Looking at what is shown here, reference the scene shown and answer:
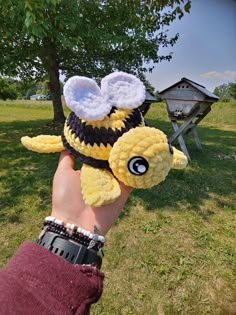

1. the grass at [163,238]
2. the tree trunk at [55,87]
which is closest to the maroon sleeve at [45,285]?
the grass at [163,238]

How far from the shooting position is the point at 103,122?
0.88m

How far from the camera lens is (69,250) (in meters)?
0.76

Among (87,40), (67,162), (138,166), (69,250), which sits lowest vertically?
(69,250)

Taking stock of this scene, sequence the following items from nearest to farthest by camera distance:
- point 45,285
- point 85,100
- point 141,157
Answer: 1. point 45,285
2. point 141,157
3. point 85,100

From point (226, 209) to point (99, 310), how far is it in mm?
2009

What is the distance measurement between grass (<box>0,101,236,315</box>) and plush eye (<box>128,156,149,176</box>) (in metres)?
1.43

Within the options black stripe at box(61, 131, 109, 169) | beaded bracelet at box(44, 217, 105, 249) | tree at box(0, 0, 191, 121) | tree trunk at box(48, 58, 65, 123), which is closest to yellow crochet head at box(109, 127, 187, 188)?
black stripe at box(61, 131, 109, 169)

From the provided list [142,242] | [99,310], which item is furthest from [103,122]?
[142,242]

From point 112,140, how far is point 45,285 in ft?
1.58

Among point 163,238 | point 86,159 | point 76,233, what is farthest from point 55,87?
point 76,233

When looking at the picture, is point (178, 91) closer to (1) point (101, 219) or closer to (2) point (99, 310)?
(2) point (99, 310)

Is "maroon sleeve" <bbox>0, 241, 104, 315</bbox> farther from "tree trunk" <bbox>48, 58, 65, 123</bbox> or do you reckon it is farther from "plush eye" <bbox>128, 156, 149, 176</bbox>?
"tree trunk" <bbox>48, 58, 65, 123</bbox>

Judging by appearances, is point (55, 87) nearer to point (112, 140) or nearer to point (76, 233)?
point (112, 140)

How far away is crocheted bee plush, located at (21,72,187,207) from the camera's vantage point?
2.50 ft
